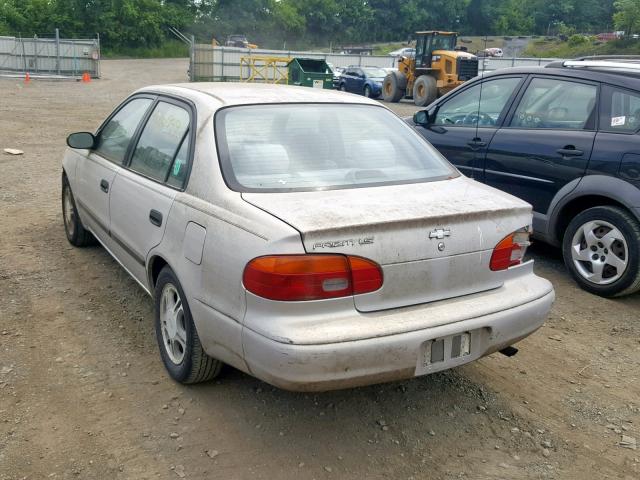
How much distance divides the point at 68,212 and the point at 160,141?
224cm

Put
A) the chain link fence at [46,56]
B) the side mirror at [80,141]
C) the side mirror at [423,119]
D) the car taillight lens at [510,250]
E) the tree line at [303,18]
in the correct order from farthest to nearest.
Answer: the tree line at [303,18], the chain link fence at [46,56], the side mirror at [423,119], the side mirror at [80,141], the car taillight lens at [510,250]

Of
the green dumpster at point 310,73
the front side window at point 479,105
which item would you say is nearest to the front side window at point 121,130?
the front side window at point 479,105

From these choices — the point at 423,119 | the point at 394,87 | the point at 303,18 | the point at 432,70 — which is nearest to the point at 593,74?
the point at 423,119

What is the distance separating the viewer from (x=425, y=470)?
113 inches

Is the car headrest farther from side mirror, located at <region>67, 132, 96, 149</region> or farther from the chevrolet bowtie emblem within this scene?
side mirror, located at <region>67, 132, 96, 149</region>

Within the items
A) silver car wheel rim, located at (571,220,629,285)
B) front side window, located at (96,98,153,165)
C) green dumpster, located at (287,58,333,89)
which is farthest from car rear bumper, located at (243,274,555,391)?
green dumpster, located at (287,58,333,89)

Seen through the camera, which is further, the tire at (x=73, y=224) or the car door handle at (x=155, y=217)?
the tire at (x=73, y=224)

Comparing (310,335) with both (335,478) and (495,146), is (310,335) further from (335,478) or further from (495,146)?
(495,146)

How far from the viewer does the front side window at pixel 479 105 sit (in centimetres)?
600

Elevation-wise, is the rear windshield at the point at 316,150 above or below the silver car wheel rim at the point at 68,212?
above

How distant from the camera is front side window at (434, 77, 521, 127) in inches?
236

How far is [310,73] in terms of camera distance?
26578 mm

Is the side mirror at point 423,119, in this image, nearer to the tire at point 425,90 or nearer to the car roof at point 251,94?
the car roof at point 251,94

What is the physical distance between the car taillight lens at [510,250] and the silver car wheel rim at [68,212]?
150 inches
